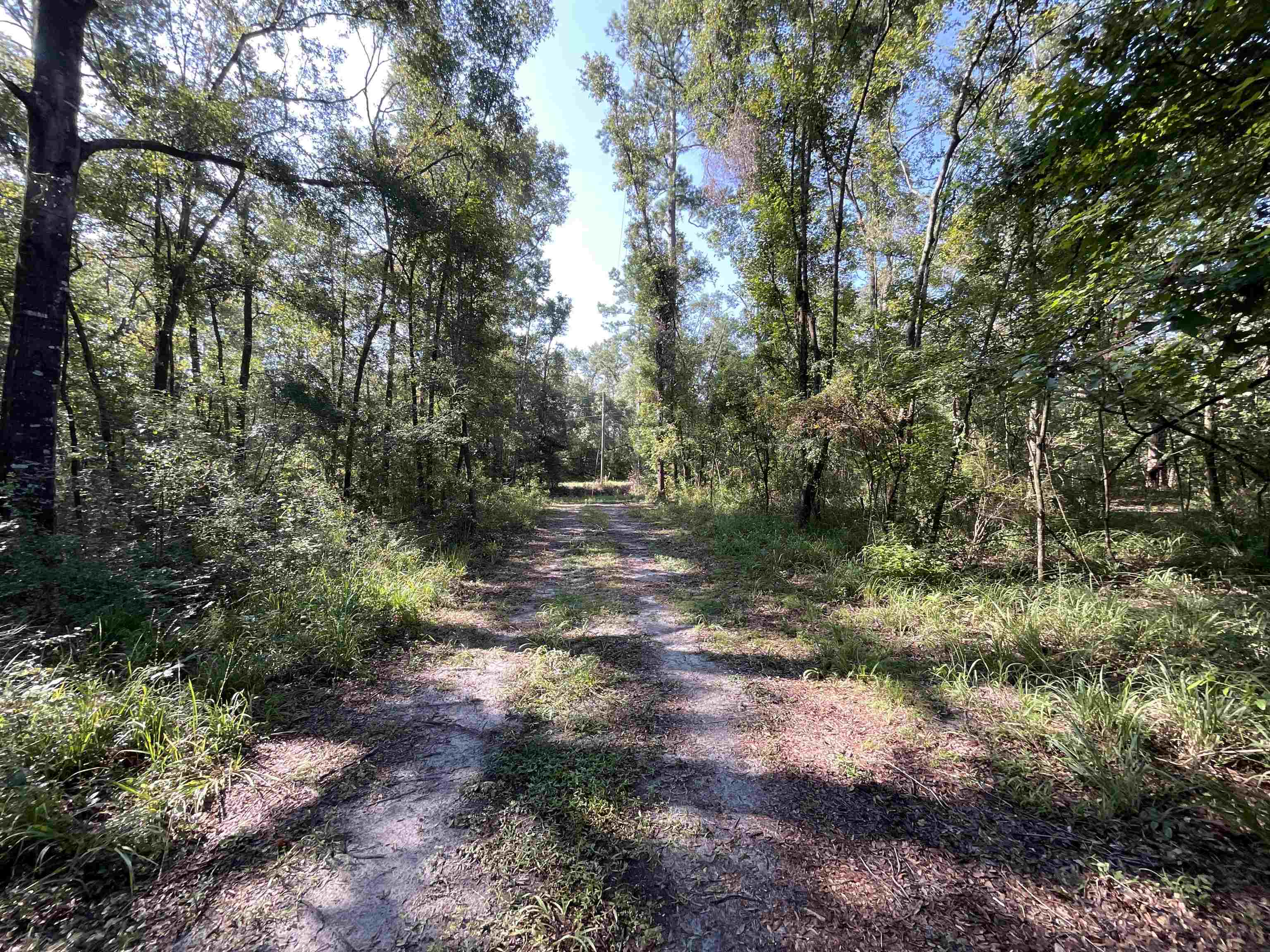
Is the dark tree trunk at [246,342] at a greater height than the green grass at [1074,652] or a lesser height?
greater

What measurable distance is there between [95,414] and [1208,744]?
15.6 metres

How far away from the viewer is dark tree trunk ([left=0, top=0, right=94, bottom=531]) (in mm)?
4074

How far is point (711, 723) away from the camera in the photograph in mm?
3305

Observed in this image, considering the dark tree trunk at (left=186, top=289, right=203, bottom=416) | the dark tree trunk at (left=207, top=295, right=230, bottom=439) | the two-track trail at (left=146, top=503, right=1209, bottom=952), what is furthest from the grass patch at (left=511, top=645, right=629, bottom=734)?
the dark tree trunk at (left=207, top=295, right=230, bottom=439)

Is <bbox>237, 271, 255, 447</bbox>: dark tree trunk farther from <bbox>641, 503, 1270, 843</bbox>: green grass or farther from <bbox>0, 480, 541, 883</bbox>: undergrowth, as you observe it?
<bbox>641, 503, 1270, 843</bbox>: green grass

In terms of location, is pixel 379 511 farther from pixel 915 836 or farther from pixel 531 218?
pixel 531 218

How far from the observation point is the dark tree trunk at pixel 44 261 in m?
4.07

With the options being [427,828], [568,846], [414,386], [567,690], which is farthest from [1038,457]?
[414,386]

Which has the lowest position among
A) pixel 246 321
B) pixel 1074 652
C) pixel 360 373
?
pixel 1074 652

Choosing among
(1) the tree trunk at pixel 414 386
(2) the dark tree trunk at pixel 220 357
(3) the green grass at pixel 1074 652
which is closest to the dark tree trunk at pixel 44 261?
(2) the dark tree trunk at pixel 220 357

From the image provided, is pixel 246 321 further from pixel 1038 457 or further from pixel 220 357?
pixel 1038 457

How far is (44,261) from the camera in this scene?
14.0 ft

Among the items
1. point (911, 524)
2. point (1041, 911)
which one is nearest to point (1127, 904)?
point (1041, 911)

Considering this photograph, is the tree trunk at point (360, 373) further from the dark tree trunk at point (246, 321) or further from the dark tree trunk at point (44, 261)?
the dark tree trunk at point (44, 261)
